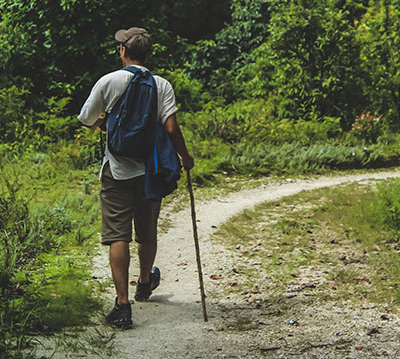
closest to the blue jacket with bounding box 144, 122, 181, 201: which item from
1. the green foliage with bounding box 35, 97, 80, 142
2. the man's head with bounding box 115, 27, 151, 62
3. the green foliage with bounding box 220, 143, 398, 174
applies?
the man's head with bounding box 115, 27, 151, 62

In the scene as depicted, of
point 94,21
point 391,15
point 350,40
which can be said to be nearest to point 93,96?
point 94,21

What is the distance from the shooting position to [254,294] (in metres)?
5.24

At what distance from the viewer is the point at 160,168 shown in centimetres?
405

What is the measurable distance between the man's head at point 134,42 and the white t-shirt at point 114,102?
0.57 ft

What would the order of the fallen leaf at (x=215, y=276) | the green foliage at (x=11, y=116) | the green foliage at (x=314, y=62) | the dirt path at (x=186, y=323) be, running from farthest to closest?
the green foliage at (x=314, y=62), the green foliage at (x=11, y=116), the fallen leaf at (x=215, y=276), the dirt path at (x=186, y=323)

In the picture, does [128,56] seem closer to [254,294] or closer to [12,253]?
[12,253]

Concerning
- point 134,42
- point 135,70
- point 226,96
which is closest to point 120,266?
point 135,70

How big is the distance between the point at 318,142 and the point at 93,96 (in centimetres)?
877

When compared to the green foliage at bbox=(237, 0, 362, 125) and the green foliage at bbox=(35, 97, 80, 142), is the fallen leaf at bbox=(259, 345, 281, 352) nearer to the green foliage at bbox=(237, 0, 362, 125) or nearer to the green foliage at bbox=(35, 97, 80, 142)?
the green foliage at bbox=(35, 97, 80, 142)

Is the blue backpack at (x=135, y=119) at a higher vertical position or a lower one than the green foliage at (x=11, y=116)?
higher

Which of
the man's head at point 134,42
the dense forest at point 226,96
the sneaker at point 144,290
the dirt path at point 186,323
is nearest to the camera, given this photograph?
the dirt path at point 186,323

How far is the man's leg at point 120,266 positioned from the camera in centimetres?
416

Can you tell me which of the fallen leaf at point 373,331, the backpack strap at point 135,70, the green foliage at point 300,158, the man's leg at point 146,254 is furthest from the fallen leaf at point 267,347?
the green foliage at point 300,158

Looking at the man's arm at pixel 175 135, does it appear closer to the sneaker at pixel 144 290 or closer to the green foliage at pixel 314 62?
the sneaker at pixel 144 290
